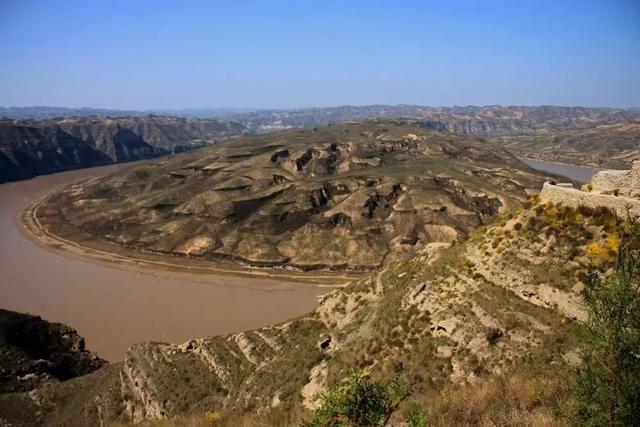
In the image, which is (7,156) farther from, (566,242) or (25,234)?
(566,242)

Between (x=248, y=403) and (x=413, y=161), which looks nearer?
(x=248, y=403)

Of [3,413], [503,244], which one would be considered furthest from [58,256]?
[503,244]

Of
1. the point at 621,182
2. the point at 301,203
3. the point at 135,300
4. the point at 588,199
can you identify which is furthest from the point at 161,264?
the point at 621,182

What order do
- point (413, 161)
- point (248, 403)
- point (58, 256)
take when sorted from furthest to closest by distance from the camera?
1. point (413, 161)
2. point (58, 256)
3. point (248, 403)

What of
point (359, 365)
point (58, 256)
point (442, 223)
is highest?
point (359, 365)

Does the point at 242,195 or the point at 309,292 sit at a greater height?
the point at 242,195

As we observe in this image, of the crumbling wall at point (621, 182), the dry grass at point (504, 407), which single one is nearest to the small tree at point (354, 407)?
the dry grass at point (504, 407)

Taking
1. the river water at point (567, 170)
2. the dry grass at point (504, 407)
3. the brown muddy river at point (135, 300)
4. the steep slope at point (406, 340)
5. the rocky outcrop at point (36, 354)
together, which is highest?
the dry grass at point (504, 407)

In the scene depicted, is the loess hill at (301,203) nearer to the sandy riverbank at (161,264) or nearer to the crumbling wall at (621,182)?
the sandy riverbank at (161,264)
